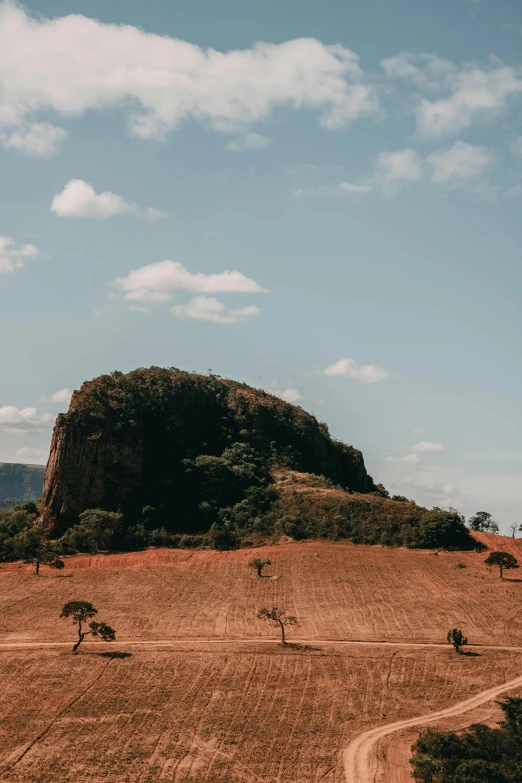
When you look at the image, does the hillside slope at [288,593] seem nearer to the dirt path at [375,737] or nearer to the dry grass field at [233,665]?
the dry grass field at [233,665]

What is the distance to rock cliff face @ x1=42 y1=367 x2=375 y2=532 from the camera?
83.8 metres

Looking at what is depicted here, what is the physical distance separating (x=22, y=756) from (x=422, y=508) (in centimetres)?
6196

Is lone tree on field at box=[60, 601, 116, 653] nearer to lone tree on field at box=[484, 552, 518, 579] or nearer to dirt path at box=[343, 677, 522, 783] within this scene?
dirt path at box=[343, 677, 522, 783]

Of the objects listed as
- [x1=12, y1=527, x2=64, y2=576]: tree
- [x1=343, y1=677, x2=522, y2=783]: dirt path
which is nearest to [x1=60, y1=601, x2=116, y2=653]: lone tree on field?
[x1=343, y1=677, x2=522, y2=783]: dirt path

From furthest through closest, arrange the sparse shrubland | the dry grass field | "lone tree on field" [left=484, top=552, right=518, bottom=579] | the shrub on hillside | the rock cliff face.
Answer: the rock cliff face < the shrub on hillside < "lone tree on field" [left=484, top=552, right=518, bottom=579] < the dry grass field < the sparse shrubland

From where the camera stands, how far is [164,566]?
69375 millimetres

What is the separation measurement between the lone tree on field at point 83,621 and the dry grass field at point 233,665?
89 cm

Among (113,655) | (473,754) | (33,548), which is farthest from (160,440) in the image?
(473,754)

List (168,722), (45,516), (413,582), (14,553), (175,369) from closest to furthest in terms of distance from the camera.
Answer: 1. (168,722)
2. (413,582)
3. (14,553)
4. (45,516)
5. (175,369)

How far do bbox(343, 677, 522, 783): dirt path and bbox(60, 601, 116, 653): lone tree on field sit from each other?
18763 millimetres

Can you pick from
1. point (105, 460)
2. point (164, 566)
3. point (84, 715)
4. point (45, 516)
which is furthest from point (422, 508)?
point (84, 715)

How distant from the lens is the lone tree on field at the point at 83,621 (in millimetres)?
44000

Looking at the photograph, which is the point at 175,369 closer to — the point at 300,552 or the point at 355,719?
the point at 300,552

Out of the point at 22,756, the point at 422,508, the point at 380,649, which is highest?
the point at 422,508
